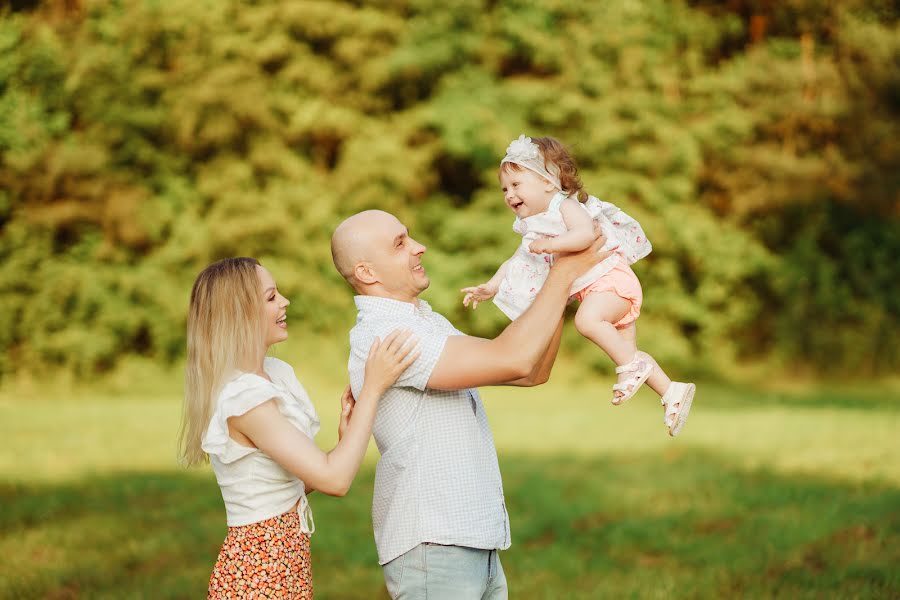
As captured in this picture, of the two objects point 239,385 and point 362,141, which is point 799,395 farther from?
point 239,385

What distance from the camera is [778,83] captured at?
1766 cm

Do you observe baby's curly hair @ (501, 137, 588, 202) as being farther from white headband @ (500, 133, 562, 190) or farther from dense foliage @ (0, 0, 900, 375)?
dense foliage @ (0, 0, 900, 375)

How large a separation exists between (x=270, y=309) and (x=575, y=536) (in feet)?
14.7

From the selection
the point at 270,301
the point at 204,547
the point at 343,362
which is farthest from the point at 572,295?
the point at 343,362

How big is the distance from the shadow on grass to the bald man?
2772mm

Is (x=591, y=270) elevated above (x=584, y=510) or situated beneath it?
elevated above

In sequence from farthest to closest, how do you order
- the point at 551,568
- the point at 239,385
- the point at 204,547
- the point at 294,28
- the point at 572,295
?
1. the point at 294,28
2. the point at 204,547
3. the point at 551,568
4. the point at 572,295
5. the point at 239,385

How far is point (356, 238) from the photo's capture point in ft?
9.48

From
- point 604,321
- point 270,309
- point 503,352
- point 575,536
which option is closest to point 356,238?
point 270,309

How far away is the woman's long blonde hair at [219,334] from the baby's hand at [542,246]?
843mm

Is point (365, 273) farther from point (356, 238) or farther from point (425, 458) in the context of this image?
point (425, 458)

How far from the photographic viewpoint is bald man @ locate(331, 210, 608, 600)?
270cm

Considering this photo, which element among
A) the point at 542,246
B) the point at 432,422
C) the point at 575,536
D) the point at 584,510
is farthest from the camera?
the point at 584,510

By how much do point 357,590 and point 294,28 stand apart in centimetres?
1546
